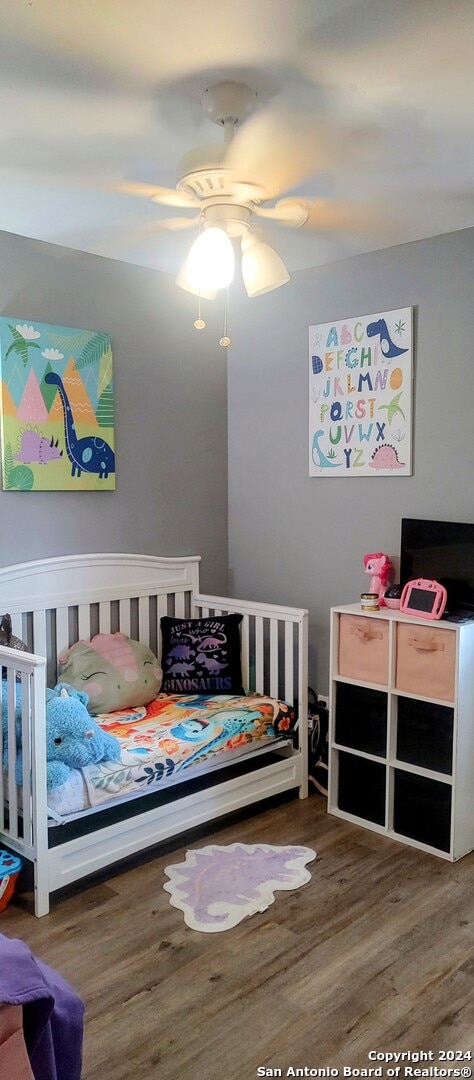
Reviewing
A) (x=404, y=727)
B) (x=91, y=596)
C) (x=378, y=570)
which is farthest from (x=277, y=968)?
(x=91, y=596)

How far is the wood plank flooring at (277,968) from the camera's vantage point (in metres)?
1.76

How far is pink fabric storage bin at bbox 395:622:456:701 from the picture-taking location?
2.63 metres

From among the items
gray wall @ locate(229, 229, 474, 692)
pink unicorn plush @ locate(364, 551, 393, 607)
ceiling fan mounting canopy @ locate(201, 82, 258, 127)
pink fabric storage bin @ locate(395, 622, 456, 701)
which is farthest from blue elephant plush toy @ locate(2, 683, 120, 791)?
ceiling fan mounting canopy @ locate(201, 82, 258, 127)

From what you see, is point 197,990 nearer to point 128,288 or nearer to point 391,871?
point 391,871

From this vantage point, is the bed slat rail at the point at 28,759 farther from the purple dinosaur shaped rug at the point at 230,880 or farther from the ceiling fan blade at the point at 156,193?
the ceiling fan blade at the point at 156,193

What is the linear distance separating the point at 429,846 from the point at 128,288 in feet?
8.75

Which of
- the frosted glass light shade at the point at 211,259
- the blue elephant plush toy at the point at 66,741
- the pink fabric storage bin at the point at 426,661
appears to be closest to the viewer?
the frosted glass light shade at the point at 211,259

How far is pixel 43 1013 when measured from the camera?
3.61 feet

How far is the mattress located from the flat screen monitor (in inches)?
31.9

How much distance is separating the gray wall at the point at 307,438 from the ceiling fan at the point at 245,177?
78 centimetres

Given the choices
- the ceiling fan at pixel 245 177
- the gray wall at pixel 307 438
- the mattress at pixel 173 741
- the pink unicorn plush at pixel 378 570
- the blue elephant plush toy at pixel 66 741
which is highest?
the ceiling fan at pixel 245 177

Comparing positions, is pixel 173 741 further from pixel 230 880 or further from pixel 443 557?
pixel 443 557

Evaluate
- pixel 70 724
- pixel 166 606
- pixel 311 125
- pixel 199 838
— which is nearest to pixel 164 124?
pixel 311 125

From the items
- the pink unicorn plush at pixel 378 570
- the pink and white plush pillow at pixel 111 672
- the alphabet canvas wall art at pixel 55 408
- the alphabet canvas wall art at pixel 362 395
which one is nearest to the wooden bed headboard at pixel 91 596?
the pink and white plush pillow at pixel 111 672
